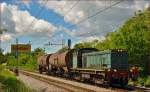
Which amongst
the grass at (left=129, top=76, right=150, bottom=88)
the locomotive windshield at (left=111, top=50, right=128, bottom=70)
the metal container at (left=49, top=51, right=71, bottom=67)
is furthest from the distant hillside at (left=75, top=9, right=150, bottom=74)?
the locomotive windshield at (left=111, top=50, right=128, bottom=70)

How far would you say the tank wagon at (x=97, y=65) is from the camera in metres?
33.7

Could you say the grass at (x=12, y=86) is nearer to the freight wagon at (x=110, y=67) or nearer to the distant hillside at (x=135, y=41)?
the freight wagon at (x=110, y=67)

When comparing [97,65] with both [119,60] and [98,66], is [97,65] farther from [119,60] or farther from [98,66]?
[119,60]

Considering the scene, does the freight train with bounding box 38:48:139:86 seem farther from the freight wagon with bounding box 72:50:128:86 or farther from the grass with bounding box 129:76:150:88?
the grass with bounding box 129:76:150:88

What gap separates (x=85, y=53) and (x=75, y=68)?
9.29 ft

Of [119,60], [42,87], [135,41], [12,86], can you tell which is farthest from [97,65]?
[135,41]

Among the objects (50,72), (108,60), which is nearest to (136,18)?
(50,72)

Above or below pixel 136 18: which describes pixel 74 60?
below

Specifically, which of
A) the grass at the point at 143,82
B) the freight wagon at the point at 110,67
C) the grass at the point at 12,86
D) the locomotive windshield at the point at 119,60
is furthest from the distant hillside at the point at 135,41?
the grass at the point at 12,86

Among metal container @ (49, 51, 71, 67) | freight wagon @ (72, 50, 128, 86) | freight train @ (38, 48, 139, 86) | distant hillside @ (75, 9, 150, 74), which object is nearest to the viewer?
freight wagon @ (72, 50, 128, 86)

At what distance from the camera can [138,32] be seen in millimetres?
46344

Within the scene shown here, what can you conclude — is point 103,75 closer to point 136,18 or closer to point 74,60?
point 74,60

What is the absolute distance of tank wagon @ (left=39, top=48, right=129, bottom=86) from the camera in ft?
110

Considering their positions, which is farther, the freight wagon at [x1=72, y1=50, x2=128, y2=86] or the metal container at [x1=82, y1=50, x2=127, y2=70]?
the metal container at [x1=82, y1=50, x2=127, y2=70]
